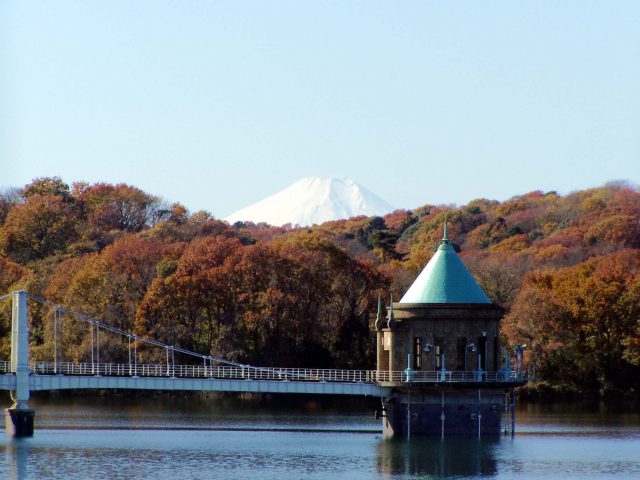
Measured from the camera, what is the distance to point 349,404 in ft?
327

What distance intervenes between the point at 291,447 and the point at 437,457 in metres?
6.78

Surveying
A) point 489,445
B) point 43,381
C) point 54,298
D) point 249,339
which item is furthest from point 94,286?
point 489,445

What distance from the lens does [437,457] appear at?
67562mm

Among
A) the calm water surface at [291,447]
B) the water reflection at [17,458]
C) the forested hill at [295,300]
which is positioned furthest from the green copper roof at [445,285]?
the forested hill at [295,300]

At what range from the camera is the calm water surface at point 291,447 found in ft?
204

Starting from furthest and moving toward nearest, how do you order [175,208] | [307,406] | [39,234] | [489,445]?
[175,208] → [39,234] → [307,406] → [489,445]

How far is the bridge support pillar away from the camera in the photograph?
74125 mm

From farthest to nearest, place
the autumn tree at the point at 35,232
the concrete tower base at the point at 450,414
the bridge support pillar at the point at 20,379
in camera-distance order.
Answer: the autumn tree at the point at 35,232 < the concrete tower base at the point at 450,414 < the bridge support pillar at the point at 20,379

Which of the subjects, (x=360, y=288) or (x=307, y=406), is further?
(x=360, y=288)

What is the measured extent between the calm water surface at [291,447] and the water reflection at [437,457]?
4 centimetres

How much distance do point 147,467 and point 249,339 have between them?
45.0 m

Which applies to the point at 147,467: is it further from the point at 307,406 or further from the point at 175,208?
the point at 175,208

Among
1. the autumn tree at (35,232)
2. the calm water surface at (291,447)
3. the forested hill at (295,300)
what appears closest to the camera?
the calm water surface at (291,447)

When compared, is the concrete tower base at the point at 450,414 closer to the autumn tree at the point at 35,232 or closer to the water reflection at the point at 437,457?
the water reflection at the point at 437,457
